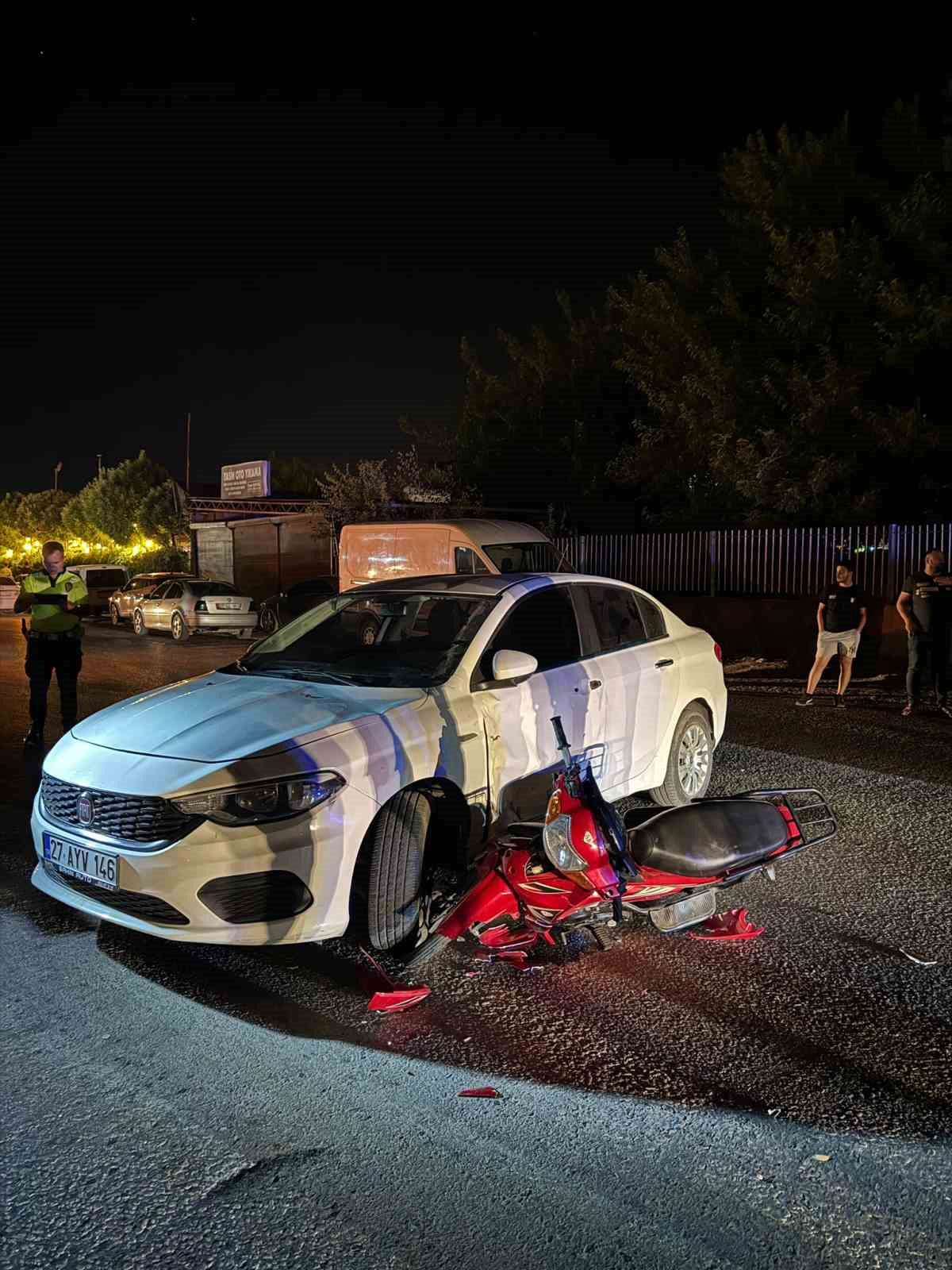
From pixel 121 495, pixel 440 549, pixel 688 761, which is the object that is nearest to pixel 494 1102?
pixel 688 761

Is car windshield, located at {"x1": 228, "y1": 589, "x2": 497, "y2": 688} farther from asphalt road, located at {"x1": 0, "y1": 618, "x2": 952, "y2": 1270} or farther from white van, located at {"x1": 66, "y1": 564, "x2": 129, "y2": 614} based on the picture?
white van, located at {"x1": 66, "y1": 564, "x2": 129, "y2": 614}

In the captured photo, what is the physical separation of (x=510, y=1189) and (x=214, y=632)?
67.5 feet

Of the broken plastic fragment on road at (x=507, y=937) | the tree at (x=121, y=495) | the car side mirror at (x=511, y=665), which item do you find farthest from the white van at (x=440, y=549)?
the tree at (x=121, y=495)

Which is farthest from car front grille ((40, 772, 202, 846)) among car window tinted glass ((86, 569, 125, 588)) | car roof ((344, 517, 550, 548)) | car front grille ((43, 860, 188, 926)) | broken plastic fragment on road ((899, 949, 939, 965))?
car window tinted glass ((86, 569, 125, 588))

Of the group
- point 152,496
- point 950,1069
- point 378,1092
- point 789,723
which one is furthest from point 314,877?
point 152,496

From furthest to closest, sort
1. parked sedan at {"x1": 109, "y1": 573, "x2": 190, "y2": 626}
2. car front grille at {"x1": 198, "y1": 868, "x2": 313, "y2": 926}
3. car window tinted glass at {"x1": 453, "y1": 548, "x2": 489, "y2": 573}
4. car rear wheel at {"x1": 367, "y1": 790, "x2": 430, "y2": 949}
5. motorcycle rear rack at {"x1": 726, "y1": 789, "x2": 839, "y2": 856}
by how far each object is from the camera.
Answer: parked sedan at {"x1": 109, "y1": 573, "x2": 190, "y2": 626} → car window tinted glass at {"x1": 453, "y1": 548, "x2": 489, "y2": 573} → motorcycle rear rack at {"x1": 726, "y1": 789, "x2": 839, "y2": 856} → car rear wheel at {"x1": 367, "y1": 790, "x2": 430, "y2": 949} → car front grille at {"x1": 198, "y1": 868, "x2": 313, "y2": 926}

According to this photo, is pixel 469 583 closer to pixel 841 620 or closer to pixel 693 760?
pixel 693 760

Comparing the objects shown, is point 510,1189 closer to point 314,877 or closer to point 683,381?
point 314,877

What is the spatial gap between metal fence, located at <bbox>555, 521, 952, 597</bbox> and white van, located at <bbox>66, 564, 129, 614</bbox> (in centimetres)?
1534

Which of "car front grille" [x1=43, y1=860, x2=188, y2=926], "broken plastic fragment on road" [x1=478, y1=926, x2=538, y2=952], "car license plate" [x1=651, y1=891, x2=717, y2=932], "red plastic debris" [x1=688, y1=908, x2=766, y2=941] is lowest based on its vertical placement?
"red plastic debris" [x1=688, y1=908, x2=766, y2=941]

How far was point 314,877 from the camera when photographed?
3.83 metres

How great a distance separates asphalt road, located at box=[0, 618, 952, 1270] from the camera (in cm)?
254

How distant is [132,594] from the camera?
81.3 ft

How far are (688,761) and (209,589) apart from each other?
17344 millimetres
